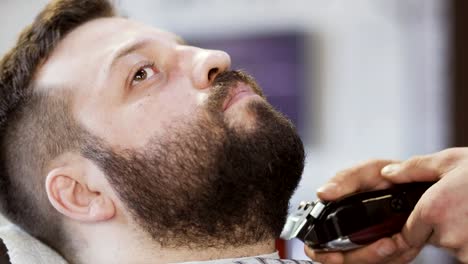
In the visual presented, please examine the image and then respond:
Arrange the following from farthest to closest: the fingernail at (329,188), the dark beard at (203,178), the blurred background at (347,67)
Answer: the blurred background at (347,67)
the fingernail at (329,188)
the dark beard at (203,178)

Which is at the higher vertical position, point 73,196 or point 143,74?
point 143,74

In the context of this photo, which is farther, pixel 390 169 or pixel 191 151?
pixel 390 169

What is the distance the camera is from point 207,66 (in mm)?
1350

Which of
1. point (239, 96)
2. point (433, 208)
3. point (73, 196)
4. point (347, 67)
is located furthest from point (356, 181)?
point (347, 67)

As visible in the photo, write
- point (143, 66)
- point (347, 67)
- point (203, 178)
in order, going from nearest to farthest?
point (203, 178), point (143, 66), point (347, 67)

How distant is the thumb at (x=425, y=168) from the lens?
1.37 m

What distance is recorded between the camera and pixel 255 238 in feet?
4.24

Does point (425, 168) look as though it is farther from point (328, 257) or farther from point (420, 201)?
point (328, 257)

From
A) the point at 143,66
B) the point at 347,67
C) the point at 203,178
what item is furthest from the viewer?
the point at 347,67

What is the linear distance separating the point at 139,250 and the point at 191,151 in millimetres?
210

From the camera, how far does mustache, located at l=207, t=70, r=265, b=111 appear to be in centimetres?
130

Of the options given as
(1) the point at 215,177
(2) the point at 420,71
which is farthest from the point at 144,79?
(2) the point at 420,71

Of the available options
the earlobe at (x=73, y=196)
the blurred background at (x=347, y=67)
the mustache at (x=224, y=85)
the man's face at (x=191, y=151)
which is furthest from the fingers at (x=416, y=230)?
A: the blurred background at (x=347, y=67)

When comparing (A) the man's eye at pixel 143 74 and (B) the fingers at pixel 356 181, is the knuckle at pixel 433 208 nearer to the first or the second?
(B) the fingers at pixel 356 181
